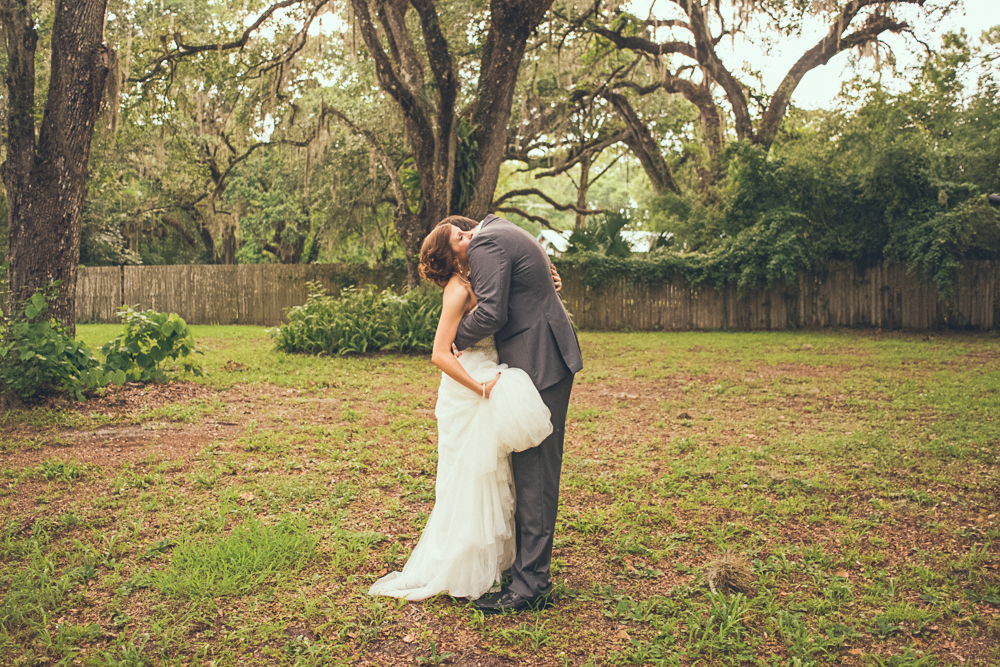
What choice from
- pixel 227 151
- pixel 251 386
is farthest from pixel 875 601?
pixel 227 151

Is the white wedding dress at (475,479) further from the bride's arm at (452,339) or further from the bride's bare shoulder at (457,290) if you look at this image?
the bride's bare shoulder at (457,290)

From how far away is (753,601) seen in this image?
3.18 meters

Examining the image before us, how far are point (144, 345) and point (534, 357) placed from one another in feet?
20.8

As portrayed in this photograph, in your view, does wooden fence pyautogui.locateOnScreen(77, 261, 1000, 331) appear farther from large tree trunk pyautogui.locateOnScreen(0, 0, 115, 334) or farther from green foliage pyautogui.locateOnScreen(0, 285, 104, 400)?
green foliage pyautogui.locateOnScreen(0, 285, 104, 400)

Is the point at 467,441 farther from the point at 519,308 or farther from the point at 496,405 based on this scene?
the point at 519,308

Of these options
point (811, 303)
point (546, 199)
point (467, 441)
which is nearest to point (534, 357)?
point (467, 441)

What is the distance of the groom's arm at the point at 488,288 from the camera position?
2.99m

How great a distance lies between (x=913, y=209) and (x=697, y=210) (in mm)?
5091

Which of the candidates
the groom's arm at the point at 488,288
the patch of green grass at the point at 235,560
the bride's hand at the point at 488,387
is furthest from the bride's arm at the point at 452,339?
the patch of green grass at the point at 235,560

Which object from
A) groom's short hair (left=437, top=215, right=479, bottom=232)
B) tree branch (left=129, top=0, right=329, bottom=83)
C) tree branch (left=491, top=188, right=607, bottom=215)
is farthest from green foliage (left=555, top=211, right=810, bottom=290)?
groom's short hair (left=437, top=215, right=479, bottom=232)

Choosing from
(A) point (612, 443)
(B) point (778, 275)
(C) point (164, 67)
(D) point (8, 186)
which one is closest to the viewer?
(A) point (612, 443)

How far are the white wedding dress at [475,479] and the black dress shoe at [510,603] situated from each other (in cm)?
5

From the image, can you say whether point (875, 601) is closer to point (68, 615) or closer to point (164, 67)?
point (68, 615)

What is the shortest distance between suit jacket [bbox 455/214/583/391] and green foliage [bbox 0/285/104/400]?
5.46 meters
